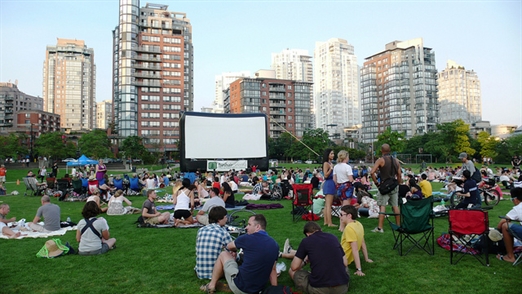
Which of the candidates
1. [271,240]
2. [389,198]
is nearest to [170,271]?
[271,240]

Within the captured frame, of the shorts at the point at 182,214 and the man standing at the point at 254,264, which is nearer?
the man standing at the point at 254,264

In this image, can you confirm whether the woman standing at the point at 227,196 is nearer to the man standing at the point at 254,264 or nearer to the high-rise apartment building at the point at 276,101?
the man standing at the point at 254,264

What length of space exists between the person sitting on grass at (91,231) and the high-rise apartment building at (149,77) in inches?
2745

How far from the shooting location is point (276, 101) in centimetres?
9175

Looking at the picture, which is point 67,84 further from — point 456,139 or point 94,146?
point 456,139

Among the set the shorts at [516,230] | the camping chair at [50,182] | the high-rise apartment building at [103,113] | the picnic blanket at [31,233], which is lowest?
the picnic blanket at [31,233]

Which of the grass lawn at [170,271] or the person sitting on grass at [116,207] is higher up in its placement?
the person sitting on grass at [116,207]

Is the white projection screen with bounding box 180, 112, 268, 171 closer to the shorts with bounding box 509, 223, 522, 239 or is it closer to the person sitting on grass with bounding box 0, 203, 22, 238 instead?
the person sitting on grass with bounding box 0, 203, 22, 238

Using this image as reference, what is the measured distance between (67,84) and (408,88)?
11420cm

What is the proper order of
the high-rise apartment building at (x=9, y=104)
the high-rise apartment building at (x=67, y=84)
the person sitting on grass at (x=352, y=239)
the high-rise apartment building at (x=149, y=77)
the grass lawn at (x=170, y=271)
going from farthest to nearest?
the high-rise apartment building at (x=67, y=84), the high-rise apartment building at (x=9, y=104), the high-rise apartment building at (x=149, y=77), the person sitting on grass at (x=352, y=239), the grass lawn at (x=170, y=271)

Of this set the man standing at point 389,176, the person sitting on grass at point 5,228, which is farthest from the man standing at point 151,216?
the man standing at point 389,176

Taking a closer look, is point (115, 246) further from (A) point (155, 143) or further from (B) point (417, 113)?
(B) point (417, 113)

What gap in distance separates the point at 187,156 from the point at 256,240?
21.1m

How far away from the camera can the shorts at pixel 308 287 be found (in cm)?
379
